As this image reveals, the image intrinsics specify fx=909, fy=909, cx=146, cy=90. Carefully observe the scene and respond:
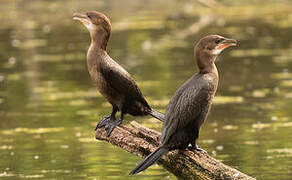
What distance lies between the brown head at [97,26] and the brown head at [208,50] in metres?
1.18

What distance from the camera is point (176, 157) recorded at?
8.10 m

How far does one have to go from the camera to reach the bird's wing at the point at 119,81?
8.80 metres

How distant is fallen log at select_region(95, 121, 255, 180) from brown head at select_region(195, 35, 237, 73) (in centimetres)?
78

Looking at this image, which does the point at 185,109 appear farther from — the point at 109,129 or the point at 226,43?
the point at 109,129

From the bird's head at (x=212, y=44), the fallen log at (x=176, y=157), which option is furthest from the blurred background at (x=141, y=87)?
the bird's head at (x=212, y=44)

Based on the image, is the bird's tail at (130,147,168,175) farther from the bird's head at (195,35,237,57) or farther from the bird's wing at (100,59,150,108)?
the bird's wing at (100,59,150,108)

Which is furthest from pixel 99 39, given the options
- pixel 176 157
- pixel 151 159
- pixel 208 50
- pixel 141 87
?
pixel 141 87

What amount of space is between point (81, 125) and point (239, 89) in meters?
3.61

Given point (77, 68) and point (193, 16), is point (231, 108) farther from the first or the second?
point (193, 16)

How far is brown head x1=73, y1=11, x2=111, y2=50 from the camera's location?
879 centimetres

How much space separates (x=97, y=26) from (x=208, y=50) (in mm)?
1338

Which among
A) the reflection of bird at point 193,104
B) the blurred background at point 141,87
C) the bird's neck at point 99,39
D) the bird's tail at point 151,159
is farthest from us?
the blurred background at point 141,87

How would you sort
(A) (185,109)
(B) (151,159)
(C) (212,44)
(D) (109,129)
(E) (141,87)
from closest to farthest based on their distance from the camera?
(B) (151,159), (A) (185,109), (C) (212,44), (D) (109,129), (E) (141,87)

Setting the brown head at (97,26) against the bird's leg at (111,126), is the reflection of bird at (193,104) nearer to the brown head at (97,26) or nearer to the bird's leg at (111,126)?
the bird's leg at (111,126)
